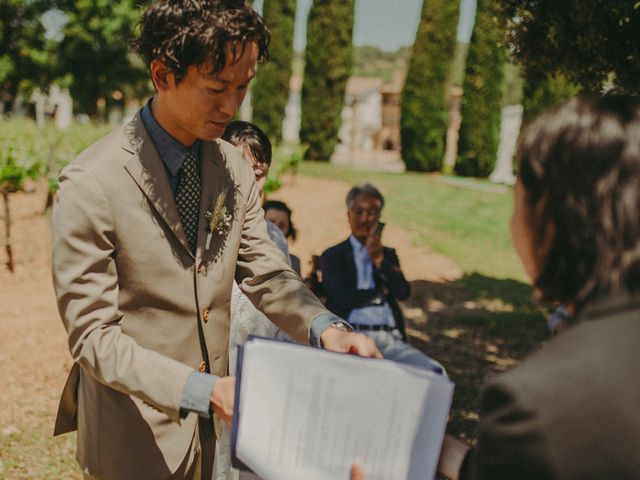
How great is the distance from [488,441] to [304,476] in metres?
0.50

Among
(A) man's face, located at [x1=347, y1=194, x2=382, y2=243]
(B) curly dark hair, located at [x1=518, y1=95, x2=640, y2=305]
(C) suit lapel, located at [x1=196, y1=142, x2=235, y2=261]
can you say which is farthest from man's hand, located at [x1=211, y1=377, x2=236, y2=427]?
(A) man's face, located at [x1=347, y1=194, x2=382, y2=243]

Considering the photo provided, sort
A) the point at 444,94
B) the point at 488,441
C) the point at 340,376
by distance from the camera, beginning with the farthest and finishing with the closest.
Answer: the point at 444,94, the point at 340,376, the point at 488,441

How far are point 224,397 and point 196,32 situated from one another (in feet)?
3.33

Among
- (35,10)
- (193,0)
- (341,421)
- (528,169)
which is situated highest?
(35,10)

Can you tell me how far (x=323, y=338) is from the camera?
196 centimetres

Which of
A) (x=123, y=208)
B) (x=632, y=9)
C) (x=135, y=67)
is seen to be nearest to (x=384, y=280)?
(x=632, y=9)

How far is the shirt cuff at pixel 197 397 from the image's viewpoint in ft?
5.47

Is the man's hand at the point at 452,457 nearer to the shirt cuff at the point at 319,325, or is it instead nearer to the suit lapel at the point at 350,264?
the shirt cuff at the point at 319,325

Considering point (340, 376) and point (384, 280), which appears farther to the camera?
point (384, 280)

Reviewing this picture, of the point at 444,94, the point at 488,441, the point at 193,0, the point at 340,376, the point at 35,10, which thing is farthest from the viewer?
the point at 35,10

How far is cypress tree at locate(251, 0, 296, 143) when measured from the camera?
1008 inches

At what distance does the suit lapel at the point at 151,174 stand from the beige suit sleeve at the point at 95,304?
140mm

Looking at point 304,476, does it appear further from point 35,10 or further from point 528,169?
point 35,10

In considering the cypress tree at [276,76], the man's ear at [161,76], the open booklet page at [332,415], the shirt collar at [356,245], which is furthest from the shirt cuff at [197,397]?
the cypress tree at [276,76]
